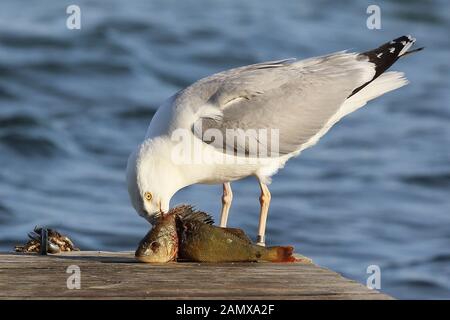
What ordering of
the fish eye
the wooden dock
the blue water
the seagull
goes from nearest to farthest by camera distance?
the wooden dock < the fish eye < the seagull < the blue water

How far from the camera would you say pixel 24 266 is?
18.7 feet

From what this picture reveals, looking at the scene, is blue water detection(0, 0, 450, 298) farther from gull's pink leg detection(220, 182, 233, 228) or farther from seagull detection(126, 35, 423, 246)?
gull's pink leg detection(220, 182, 233, 228)

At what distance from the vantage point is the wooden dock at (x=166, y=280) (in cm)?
491

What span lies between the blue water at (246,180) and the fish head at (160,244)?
15.8 feet

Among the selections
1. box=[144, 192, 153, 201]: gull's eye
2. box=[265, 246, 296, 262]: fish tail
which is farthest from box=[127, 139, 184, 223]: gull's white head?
box=[265, 246, 296, 262]: fish tail

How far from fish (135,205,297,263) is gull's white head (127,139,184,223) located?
0.54m

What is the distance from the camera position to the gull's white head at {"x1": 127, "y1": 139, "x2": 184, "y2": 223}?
6.43 metres

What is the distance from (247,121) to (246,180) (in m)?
6.58

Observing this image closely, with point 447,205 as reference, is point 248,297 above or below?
below

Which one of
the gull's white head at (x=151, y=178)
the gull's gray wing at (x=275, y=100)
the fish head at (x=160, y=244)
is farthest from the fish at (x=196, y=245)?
the gull's gray wing at (x=275, y=100)

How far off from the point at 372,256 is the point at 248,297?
669cm

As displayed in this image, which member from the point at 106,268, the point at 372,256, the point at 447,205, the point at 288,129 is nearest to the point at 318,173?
the point at 447,205

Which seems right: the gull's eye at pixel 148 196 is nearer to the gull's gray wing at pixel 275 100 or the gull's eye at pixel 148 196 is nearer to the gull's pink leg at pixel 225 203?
the gull's gray wing at pixel 275 100
